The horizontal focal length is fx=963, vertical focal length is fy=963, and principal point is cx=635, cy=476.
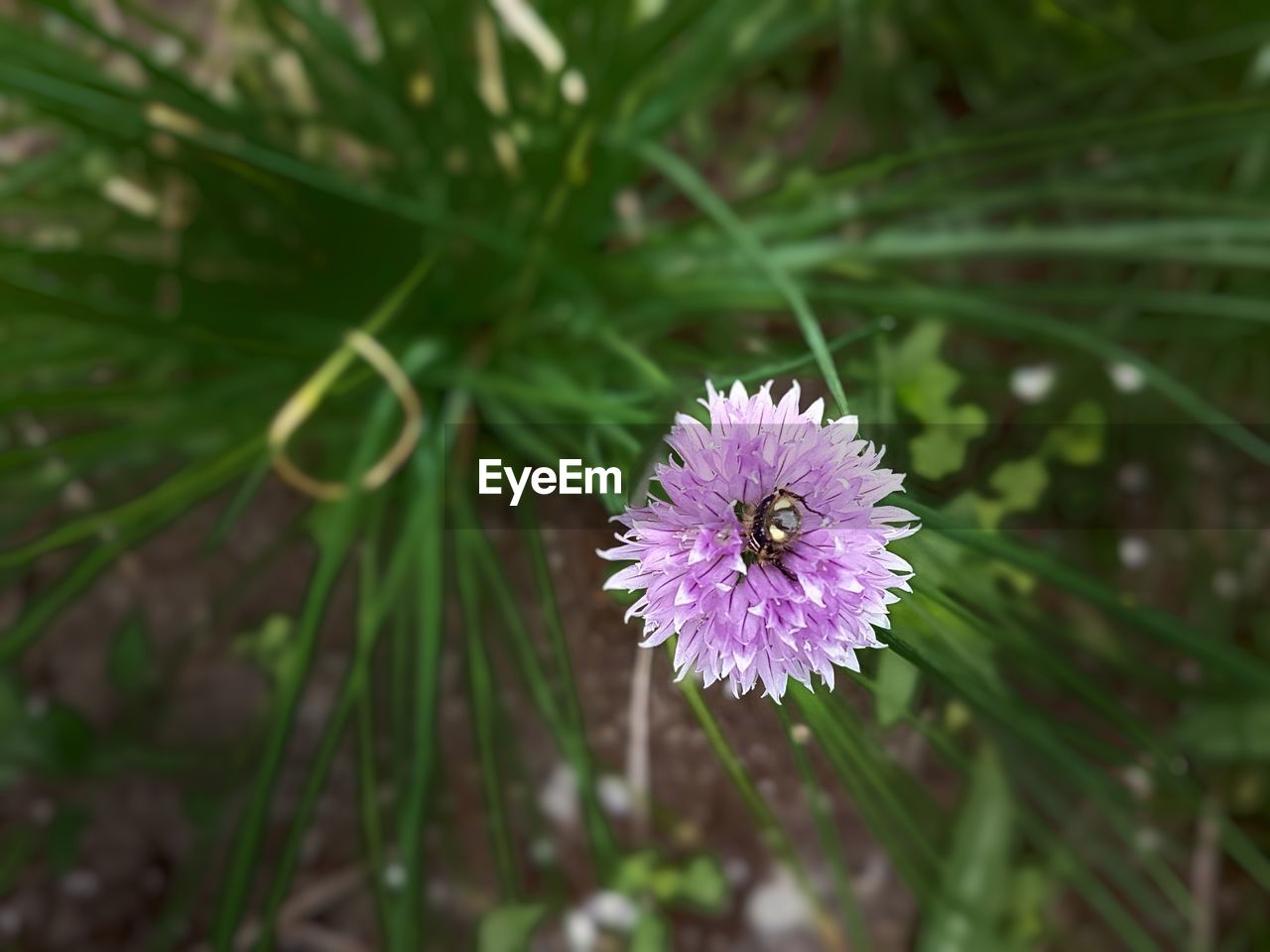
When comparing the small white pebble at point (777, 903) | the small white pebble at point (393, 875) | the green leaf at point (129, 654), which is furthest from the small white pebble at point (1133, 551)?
the green leaf at point (129, 654)

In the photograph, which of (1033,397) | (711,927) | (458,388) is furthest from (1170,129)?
(711,927)

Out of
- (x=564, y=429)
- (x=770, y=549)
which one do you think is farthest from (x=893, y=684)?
(x=564, y=429)

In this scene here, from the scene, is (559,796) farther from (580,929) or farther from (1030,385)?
(1030,385)

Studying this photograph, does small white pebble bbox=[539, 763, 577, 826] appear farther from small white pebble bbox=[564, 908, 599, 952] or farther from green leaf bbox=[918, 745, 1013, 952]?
green leaf bbox=[918, 745, 1013, 952]

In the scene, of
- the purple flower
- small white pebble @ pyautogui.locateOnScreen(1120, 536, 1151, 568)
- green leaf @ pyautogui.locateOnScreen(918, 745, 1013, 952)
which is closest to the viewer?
the purple flower

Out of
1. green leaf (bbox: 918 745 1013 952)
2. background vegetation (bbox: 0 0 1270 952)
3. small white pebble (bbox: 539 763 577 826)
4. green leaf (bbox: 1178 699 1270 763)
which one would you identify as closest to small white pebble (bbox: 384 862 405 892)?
background vegetation (bbox: 0 0 1270 952)

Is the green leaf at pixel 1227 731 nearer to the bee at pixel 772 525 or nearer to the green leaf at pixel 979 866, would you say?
the green leaf at pixel 979 866
